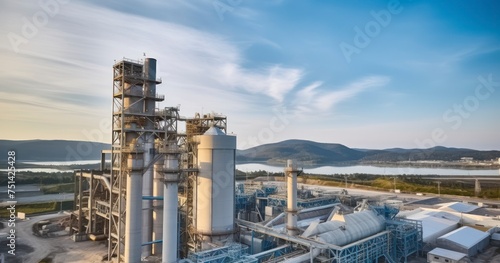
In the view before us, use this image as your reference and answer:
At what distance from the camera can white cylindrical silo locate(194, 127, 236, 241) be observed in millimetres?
23547

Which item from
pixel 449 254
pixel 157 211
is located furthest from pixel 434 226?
pixel 157 211

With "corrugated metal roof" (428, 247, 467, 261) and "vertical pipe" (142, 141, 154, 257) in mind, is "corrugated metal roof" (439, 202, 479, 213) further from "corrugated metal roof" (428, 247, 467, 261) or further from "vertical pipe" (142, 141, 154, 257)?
"vertical pipe" (142, 141, 154, 257)

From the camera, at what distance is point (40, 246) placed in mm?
28891

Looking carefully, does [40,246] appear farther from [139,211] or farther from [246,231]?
[246,231]

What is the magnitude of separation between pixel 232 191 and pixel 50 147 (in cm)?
13960

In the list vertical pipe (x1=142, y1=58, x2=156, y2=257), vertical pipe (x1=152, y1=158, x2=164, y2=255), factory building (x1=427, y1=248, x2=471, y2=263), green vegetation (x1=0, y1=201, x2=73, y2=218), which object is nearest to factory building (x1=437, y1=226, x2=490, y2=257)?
factory building (x1=427, y1=248, x2=471, y2=263)

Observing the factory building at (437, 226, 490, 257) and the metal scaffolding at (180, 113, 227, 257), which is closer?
the metal scaffolding at (180, 113, 227, 257)

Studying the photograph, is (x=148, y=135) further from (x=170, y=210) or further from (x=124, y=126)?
(x=170, y=210)

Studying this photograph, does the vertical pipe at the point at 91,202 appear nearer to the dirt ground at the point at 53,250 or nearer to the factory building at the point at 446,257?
the dirt ground at the point at 53,250

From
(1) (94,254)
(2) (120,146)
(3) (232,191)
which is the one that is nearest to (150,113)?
(2) (120,146)

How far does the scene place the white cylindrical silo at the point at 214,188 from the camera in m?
23.5

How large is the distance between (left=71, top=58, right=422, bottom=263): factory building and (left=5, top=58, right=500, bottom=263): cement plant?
0.08 metres

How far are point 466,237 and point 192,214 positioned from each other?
28269 millimetres

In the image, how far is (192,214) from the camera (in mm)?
25172
